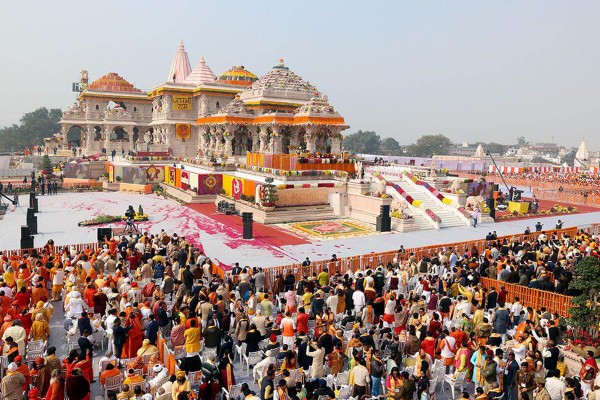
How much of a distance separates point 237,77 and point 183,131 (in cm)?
908

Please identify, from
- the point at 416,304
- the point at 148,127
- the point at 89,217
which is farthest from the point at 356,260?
the point at 148,127

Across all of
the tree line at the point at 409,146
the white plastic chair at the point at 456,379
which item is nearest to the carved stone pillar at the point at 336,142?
the white plastic chair at the point at 456,379

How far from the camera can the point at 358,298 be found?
1277 centimetres

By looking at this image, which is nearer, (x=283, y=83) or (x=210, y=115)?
(x=283, y=83)

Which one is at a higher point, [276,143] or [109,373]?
[276,143]

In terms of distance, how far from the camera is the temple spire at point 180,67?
6569cm

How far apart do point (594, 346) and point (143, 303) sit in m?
10.7

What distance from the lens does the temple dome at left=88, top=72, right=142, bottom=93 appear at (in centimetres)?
6347

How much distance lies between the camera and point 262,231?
83.8 ft

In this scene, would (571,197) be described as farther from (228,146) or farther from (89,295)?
(89,295)

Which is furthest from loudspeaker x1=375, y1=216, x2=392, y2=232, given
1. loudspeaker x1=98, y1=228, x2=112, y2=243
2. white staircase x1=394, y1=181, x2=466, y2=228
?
loudspeaker x1=98, y1=228, x2=112, y2=243

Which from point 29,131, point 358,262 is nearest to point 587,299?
point 358,262

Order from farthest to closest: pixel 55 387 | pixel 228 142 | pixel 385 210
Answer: pixel 228 142
pixel 385 210
pixel 55 387

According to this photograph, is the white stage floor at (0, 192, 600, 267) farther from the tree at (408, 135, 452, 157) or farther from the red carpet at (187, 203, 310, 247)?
the tree at (408, 135, 452, 157)
